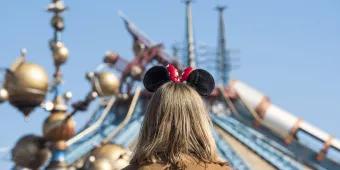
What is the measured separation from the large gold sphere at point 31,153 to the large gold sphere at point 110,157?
1391 millimetres

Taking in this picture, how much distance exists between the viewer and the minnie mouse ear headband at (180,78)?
285 centimetres

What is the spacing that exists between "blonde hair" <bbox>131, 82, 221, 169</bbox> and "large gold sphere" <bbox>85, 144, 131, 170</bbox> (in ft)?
29.3

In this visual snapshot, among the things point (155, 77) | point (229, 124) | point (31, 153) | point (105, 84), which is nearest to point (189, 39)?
point (229, 124)

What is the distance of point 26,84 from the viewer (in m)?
9.70

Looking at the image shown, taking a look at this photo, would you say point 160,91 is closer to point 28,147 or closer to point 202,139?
point 202,139

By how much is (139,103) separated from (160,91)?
74.7ft

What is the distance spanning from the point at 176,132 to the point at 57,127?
7622mm

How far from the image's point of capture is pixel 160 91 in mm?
2717

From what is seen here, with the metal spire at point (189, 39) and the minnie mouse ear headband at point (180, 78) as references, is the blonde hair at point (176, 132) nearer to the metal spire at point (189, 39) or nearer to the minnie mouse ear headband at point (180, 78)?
the minnie mouse ear headband at point (180, 78)

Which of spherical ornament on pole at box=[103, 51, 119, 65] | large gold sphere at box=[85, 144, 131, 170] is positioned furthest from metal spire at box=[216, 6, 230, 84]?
large gold sphere at box=[85, 144, 131, 170]

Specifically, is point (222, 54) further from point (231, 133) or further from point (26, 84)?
point (26, 84)

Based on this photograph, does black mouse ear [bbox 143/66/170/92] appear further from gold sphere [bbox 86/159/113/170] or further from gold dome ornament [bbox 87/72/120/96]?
gold sphere [bbox 86/159/113/170]

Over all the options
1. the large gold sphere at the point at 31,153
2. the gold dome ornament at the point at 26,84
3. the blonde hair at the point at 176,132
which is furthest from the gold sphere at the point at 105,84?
the blonde hair at the point at 176,132

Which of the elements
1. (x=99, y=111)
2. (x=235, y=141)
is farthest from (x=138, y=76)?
(x=235, y=141)
